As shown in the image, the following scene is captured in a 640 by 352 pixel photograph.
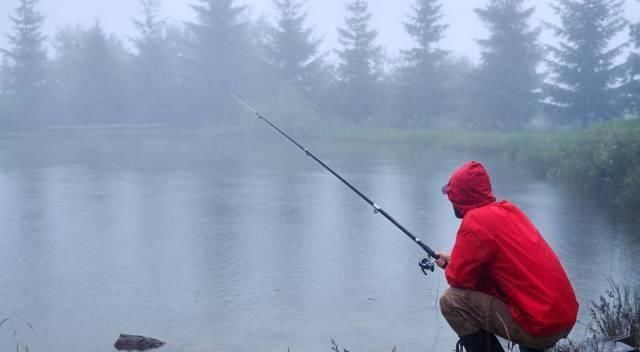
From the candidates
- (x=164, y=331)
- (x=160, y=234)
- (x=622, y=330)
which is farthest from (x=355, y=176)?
(x=622, y=330)

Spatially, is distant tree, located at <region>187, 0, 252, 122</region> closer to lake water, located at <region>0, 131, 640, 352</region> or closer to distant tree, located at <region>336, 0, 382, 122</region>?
distant tree, located at <region>336, 0, 382, 122</region>

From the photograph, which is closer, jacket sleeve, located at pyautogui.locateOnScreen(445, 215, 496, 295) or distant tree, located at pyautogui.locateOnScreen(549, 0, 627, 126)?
jacket sleeve, located at pyautogui.locateOnScreen(445, 215, 496, 295)

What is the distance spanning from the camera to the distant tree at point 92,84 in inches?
1797

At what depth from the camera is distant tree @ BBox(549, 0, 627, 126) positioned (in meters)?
30.3

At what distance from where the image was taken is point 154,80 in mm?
46094

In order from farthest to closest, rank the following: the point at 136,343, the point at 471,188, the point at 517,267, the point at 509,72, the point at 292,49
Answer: the point at 292,49
the point at 509,72
the point at 136,343
the point at 471,188
the point at 517,267

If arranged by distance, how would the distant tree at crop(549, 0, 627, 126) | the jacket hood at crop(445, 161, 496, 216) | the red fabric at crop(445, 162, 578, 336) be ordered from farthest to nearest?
the distant tree at crop(549, 0, 627, 126) < the jacket hood at crop(445, 161, 496, 216) < the red fabric at crop(445, 162, 578, 336)

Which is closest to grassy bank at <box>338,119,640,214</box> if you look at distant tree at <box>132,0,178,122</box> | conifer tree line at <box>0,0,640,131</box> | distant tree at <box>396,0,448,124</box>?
conifer tree line at <box>0,0,640,131</box>

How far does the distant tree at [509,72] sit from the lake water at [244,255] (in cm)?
1491

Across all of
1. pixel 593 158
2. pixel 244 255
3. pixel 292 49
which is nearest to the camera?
pixel 244 255

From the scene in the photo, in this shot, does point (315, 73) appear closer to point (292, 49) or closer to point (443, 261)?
point (292, 49)

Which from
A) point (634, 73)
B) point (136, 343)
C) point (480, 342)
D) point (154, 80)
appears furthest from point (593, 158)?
point (154, 80)

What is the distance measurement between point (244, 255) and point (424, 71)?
2877 cm

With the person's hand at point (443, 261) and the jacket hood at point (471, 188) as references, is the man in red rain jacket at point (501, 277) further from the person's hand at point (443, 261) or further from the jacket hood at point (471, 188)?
the person's hand at point (443, 261)
